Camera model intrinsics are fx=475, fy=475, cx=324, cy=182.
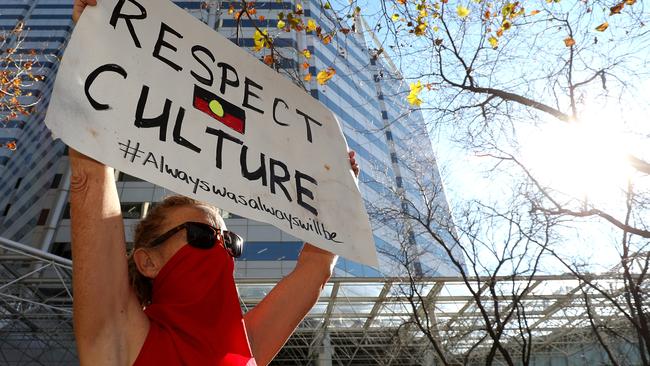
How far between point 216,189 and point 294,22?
363 cm

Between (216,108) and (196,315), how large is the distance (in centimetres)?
71

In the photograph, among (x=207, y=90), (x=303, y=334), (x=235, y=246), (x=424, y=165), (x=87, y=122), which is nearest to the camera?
(x=87, y=122)

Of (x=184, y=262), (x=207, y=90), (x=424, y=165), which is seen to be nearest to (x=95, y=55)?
(x=207, y=90)

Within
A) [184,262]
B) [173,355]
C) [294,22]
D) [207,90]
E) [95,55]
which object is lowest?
[173,355]

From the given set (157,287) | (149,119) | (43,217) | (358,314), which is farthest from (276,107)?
(43,217)

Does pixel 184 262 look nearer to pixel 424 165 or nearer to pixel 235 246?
pixel 235 246

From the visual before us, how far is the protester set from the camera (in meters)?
1.06

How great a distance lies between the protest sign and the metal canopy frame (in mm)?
13708

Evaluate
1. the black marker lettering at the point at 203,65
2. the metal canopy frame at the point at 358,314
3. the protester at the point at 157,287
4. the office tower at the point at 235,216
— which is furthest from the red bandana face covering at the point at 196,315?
the metal canopy frame at the point at 358,314

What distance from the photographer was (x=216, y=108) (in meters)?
1.61

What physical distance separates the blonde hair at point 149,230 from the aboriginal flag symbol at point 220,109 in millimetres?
294

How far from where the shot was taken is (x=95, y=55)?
1356mm

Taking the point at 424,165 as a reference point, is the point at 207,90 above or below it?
below

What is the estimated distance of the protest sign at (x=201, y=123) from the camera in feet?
4.16
